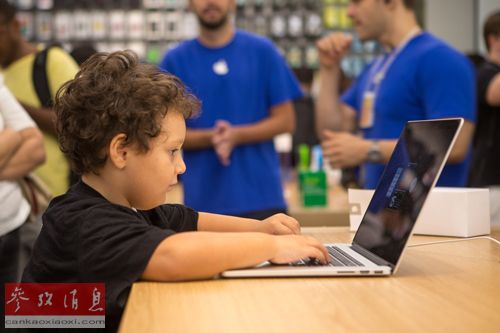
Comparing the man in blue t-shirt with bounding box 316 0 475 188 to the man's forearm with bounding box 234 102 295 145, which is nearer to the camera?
the man in blue t-shirt with bounding box 316 0 475 188

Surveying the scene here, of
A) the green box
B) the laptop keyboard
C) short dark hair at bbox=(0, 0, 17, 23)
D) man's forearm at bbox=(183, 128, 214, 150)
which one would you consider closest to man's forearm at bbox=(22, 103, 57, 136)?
short dark hair at bbox=(0, 0, 17, 23)

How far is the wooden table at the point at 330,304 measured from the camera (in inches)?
41.8

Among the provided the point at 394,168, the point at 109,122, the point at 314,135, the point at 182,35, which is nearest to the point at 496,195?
the point at 394,168

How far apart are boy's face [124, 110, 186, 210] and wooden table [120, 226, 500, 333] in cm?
24

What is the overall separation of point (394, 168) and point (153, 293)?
64 cm

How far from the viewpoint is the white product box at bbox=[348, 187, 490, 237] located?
1.91 metres

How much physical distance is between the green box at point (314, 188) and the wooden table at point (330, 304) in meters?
2.27

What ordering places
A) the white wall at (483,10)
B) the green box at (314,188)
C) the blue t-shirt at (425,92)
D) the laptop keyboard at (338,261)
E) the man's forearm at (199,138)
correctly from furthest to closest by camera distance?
the white wall at (483,10)
the green box at (314,188)
the man's forearm at (199,138)
the blue t-shirt at (425,92)
the laptop keyboard at (338,261)

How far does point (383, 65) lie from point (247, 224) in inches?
60.4

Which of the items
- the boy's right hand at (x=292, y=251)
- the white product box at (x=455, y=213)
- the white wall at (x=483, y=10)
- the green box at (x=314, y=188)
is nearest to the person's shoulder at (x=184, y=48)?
the green box at (x=314, y=188)

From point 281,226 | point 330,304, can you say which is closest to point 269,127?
point 281,226

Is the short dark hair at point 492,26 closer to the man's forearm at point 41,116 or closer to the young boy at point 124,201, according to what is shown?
the man's forearm at point 41,116

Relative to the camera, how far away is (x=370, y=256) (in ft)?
5.04

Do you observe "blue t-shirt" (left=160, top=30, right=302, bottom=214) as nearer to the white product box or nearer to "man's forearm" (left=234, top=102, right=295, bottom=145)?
"man's forearm" (left=234, top=102, right=295, bottom=145)
